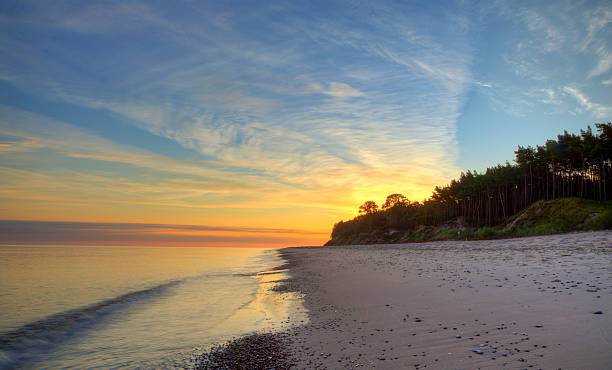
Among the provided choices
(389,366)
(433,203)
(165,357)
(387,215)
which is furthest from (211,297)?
(387,215)

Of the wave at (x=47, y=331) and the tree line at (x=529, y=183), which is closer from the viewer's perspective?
the wave at (x=47, y=331)

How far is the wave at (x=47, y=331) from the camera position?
8.45 metres

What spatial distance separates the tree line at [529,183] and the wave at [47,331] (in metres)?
65.1

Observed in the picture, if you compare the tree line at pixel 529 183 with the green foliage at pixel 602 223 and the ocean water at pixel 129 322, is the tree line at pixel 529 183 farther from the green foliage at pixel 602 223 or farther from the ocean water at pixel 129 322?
the ocean water at pixel 129 322

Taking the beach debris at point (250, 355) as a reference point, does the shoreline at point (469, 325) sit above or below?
above

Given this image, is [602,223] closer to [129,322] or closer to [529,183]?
[129,322]

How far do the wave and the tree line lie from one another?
65111 mm

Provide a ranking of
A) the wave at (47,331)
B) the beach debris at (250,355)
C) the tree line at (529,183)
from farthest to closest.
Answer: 1. the tree line at (529,183)
2. the wave at (47,331)
3. the beach debris at (250,355)

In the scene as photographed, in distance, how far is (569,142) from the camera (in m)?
53.8

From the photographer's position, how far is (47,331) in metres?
10.5

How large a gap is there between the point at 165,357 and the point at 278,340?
8.52ft

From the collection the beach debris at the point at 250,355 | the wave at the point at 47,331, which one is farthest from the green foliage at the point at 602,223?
the wave at the point at 47,331

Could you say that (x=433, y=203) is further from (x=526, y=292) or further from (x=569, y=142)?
(x=526, y=292)

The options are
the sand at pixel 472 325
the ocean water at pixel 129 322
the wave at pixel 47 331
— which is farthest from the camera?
the wave at pixel 47 331
